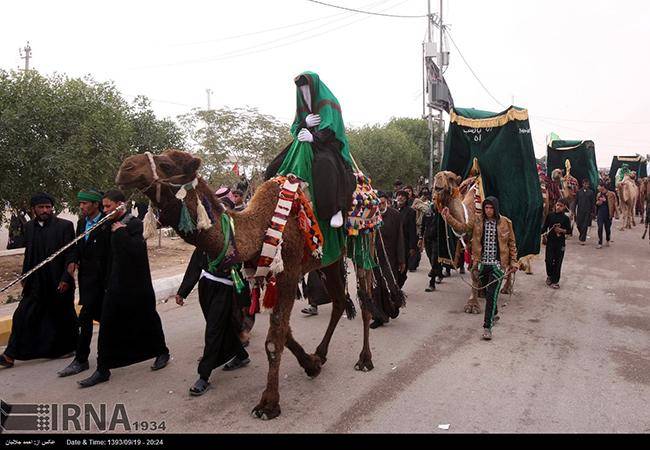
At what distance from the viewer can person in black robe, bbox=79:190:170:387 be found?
498 centimetres

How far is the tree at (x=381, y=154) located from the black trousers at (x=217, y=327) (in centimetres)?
2420

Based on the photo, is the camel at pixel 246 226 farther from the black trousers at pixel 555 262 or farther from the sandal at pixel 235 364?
the black trousers at pixel 555 262

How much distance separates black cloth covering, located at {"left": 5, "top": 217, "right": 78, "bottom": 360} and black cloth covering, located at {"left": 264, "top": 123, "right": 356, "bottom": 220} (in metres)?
2.69

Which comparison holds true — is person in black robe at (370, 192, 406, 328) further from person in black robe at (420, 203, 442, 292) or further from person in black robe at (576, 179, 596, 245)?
person in black robe at (576, 179, 596, 245)

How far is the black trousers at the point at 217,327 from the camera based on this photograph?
15.8 ft

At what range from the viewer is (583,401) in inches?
179

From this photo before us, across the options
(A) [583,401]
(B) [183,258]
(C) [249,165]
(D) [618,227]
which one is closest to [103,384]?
(A) [583,401]

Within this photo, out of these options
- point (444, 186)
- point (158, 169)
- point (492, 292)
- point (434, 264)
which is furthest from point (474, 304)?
point (158, 169)

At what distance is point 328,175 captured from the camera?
4.68 metres

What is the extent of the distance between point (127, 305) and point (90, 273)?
0.65 metres

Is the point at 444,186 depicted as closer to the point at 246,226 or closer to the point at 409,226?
the point at 409,226

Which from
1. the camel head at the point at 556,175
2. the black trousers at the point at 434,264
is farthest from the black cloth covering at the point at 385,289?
the camel head at the point at 556,175
